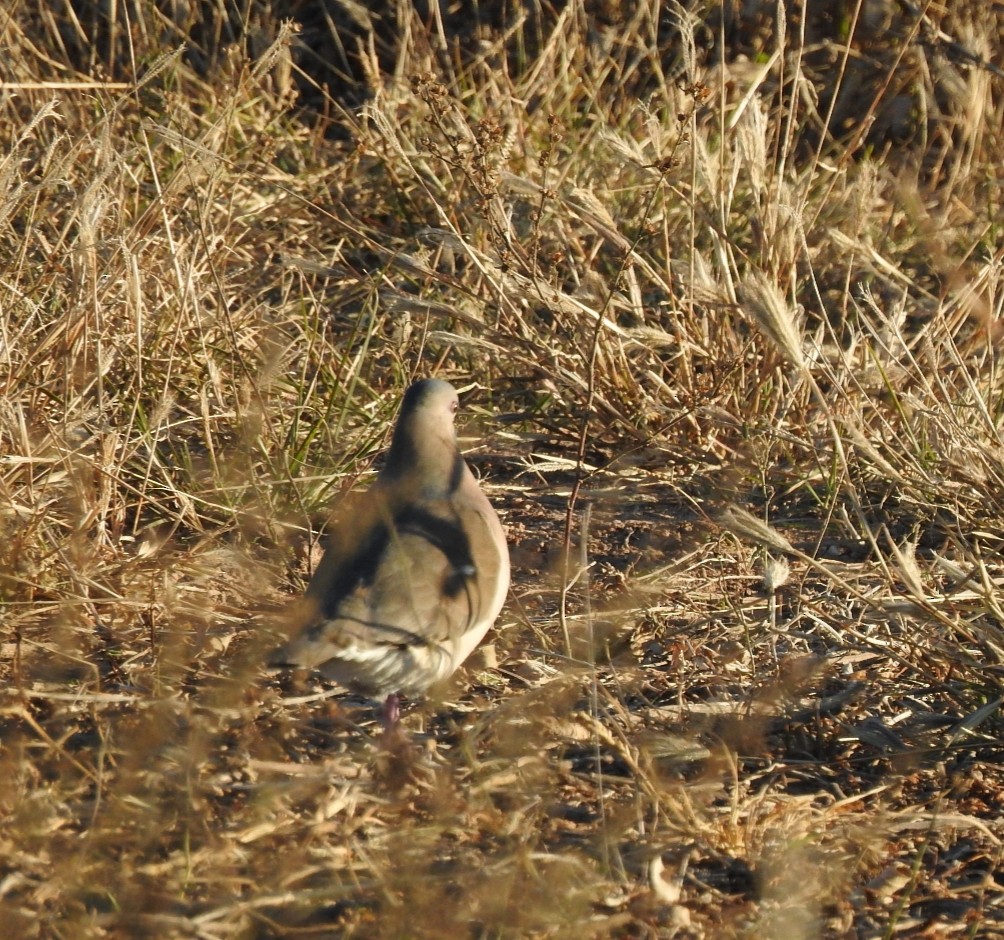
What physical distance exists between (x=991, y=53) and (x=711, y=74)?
4.63 ft

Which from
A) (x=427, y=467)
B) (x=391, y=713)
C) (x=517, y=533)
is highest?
(x=427, y=467)

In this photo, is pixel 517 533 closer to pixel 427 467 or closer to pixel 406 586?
pixel 427 467

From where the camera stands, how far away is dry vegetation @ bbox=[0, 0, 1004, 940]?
10.00 ft

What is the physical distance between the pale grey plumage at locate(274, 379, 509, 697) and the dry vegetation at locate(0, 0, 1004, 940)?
0.67 feet

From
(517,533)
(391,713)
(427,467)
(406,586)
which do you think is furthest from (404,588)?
(517,533)

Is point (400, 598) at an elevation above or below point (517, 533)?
above

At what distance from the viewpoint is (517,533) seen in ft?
15.5

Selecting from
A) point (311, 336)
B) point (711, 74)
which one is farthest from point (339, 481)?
point (711, 74)

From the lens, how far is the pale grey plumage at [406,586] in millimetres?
3311

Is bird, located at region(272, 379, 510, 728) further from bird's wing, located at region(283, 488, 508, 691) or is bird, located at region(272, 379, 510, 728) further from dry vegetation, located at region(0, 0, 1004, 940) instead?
dry vegetation, located at region(0, 0, 1004, 940)

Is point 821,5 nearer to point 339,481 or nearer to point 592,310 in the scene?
point 592,310

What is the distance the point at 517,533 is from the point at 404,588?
137cm

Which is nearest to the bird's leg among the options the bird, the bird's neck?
the bird

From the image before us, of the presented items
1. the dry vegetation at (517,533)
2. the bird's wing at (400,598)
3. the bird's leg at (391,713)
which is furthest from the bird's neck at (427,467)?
the bird's leg at (391,713)
